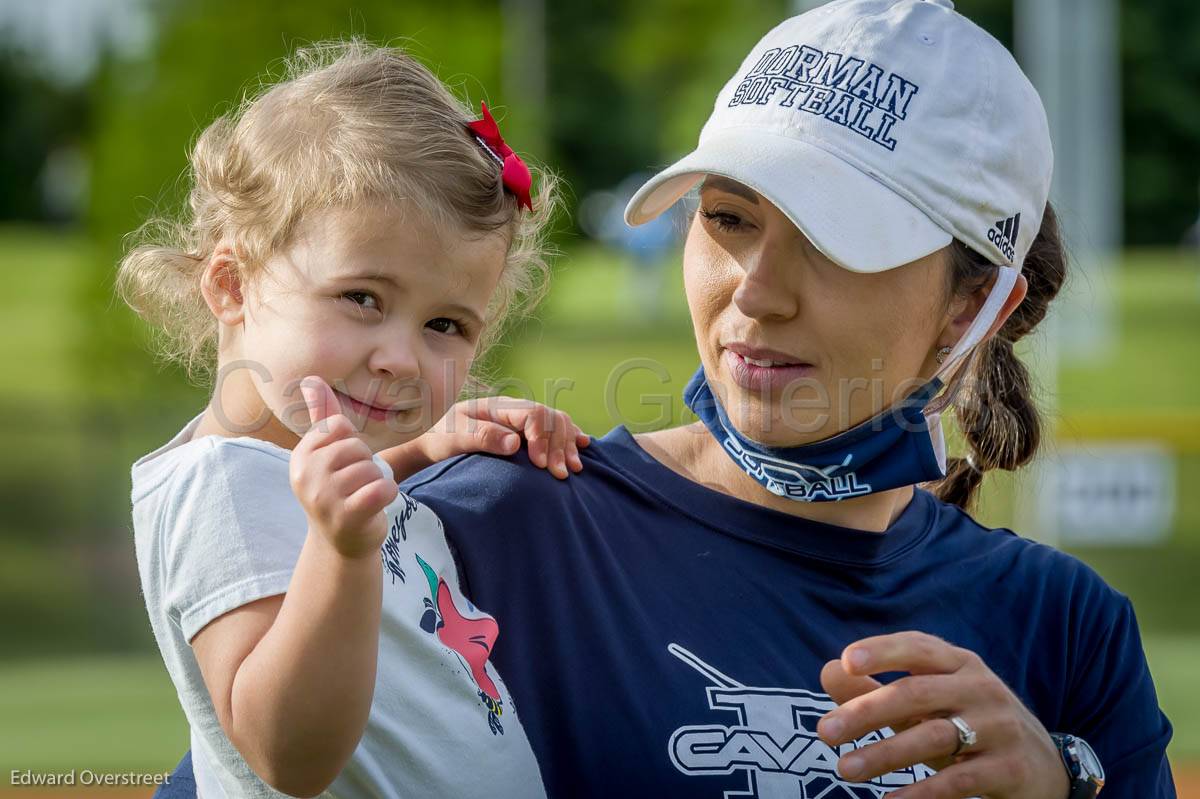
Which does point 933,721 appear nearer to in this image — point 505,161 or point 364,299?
point 364,299

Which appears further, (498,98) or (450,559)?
(498,98)

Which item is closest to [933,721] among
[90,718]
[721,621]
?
[721,621]

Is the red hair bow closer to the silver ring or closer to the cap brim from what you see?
the cap brim

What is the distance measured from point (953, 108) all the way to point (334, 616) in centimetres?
113

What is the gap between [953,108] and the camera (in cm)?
204

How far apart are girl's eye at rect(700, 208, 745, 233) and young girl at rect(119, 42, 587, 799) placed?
292mm

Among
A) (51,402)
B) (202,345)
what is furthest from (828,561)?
(51,402)

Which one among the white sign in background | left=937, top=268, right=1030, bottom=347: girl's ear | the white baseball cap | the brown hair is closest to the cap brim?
the white baseball cap

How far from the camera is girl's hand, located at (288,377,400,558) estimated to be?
1.54 meters

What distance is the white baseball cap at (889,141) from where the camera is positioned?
1.99 meters

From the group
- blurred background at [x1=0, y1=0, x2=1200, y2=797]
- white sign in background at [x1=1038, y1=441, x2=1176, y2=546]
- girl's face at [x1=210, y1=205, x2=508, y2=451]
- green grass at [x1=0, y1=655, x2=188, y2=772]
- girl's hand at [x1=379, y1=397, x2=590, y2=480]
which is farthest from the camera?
white sign in background at [x1=1038, y1=441, x2=1176, y2=546]

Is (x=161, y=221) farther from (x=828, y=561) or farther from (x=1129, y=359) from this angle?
(x=1129, y=359)

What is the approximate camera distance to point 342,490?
156 cm

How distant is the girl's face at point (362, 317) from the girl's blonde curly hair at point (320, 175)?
0.04 meters
